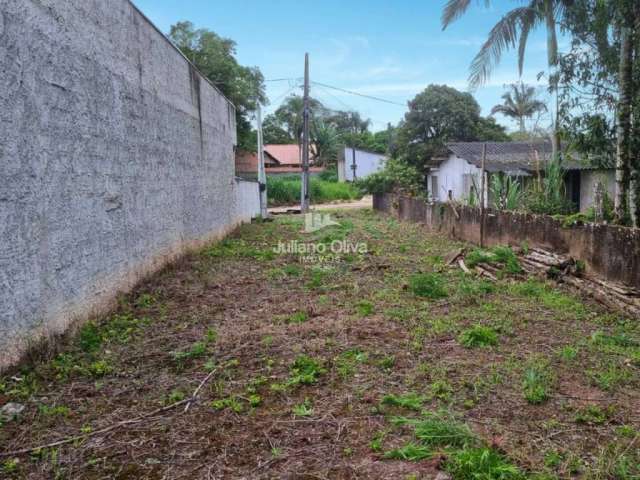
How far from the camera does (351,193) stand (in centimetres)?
3428

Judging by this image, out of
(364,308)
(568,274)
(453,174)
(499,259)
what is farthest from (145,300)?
(453,174)

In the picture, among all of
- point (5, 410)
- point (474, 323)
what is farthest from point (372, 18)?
point (5, 410)

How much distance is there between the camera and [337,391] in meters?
3.31

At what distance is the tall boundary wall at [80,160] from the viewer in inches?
138

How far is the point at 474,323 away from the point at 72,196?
13.6 ft

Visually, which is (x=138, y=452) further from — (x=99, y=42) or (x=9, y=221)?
(x=99, y=42)

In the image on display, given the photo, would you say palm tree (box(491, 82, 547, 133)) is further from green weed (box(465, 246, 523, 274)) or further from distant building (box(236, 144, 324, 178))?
green weed (box(465, 246, 523, 274))

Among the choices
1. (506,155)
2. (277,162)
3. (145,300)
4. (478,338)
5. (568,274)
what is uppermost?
(277,162)

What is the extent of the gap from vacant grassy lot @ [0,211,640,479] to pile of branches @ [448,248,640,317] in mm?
252

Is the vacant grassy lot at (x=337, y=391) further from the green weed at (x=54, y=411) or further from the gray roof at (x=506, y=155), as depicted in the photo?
the gray roof at (x=506, y=155)

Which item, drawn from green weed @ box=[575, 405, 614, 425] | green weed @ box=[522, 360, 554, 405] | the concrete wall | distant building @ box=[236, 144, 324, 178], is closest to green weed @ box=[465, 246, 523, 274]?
the concrete wall

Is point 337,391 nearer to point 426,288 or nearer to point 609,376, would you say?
point 609,376

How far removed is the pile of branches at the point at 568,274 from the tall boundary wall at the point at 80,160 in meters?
4.99

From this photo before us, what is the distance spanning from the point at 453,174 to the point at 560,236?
13179mm
